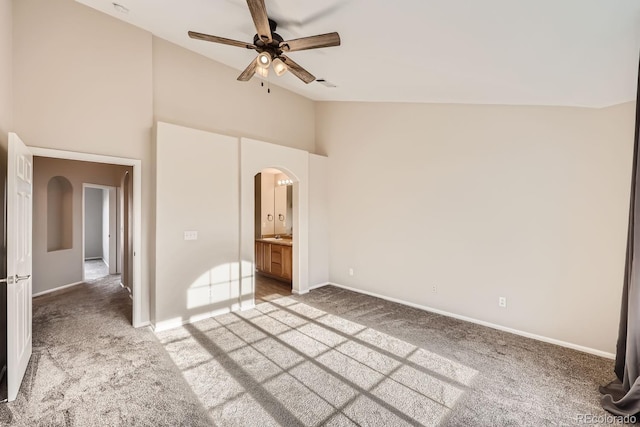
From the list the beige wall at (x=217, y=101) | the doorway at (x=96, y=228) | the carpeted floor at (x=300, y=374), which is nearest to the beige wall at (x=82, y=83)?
the beige wall at (x=217, y=101)

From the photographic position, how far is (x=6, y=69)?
2.65 metres

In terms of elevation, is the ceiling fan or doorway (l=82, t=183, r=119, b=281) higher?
the ceiling fan

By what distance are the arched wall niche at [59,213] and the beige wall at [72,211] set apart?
123 millimetres

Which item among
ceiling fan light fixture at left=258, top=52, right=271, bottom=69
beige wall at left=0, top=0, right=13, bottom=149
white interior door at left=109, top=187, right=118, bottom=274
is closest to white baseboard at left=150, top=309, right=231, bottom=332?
beige wall at left=0, top=0, right=13, bottom=149

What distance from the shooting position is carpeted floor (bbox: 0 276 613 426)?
6.74 ft

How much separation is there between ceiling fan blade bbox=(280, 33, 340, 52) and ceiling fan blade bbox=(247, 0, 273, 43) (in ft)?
0.57

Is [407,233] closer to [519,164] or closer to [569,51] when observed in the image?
[519,164]

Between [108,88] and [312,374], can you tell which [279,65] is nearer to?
[108,88]

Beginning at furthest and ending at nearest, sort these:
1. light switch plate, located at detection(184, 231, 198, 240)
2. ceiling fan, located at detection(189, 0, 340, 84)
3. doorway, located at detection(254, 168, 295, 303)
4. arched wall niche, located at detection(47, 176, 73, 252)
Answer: arched wall niche, located at detection(47, 176, 73, 252) < doorway, located at detection(254, 168, 295, 303) < light switch plate, located at detection(184, 231, 198, 240) < ceiling fan, located at detection(189, 0, 340, 84)

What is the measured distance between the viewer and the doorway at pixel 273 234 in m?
5.56

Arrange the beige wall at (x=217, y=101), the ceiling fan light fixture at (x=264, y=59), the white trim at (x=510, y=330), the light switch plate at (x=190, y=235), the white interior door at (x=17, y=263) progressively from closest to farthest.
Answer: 1. the white interior door at (x=17, y=263)
2. the ceiling fan light fixture at (x=264, y=59)
3. the white trim at (x=510, y=330)
4. the light switch plate at (x=190, y=235)
5. the beige wall at (x=217, y=101)

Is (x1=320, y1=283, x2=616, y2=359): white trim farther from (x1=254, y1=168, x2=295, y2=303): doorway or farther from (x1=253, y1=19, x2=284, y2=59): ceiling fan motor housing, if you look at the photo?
(x1=253, y1=19, x2=284, y2=59): ceiling fan motor housing

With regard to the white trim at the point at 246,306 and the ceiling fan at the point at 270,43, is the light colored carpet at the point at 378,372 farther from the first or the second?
the ceiling fan at the point at 270,43

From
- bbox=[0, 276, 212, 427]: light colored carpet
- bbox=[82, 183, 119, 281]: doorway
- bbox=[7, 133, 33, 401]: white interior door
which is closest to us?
bbox=[0, 276, 212, 427]: light colored carpet
